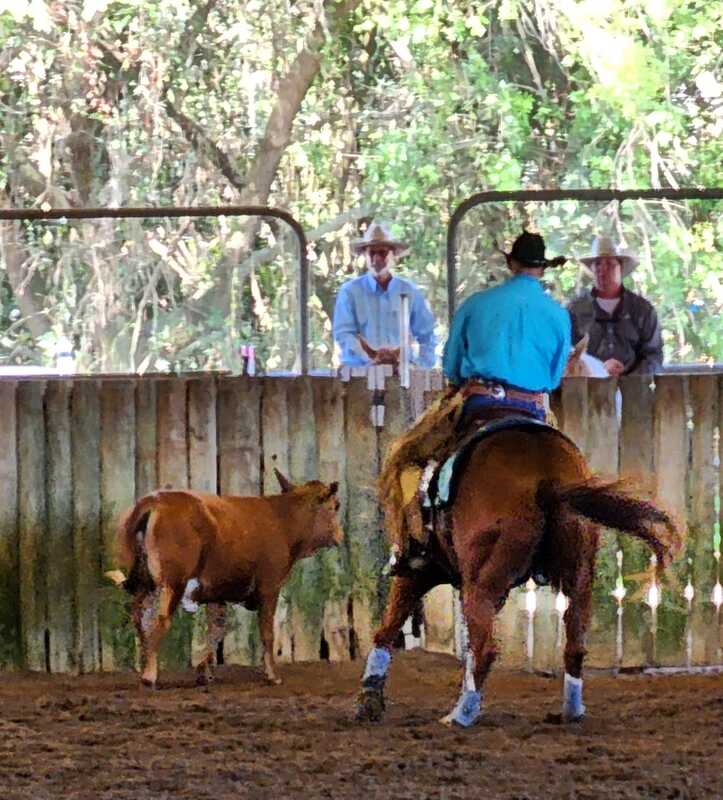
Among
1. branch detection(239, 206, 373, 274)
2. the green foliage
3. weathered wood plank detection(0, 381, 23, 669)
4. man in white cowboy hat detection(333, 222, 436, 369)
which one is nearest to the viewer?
weathered wood plank detection(0, 381, 23, 669)

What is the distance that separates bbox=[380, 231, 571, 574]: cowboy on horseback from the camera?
6.82 metres

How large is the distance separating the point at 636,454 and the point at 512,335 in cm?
187

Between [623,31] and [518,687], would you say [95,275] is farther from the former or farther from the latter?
[518,687]

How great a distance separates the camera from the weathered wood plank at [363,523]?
842 cm

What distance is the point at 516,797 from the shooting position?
540 centimetres

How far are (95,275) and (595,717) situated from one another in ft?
38.7

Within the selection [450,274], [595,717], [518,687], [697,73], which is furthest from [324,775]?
[697,73]

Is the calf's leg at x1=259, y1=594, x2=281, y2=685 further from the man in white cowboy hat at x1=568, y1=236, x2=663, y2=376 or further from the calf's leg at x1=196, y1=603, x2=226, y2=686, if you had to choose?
the man in white cowboy hat at x1=568, y1=236, x2=663, y2=376

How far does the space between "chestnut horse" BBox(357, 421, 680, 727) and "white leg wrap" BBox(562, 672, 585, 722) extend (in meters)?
0.01

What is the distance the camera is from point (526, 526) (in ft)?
21.3

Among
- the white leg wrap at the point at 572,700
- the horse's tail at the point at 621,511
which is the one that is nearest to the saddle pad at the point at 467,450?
the horse's tail at the point at 621,511

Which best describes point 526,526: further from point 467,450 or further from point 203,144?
point 203,144

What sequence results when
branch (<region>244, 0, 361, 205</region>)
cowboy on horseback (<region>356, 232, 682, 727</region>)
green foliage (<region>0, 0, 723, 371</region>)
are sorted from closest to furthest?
1. cowboy on horseback (<region>356, 232, 682, 727</region>)
2. green foliage (<region>0, 0, 723, 371</region>)
3. branch (<region>244, 0, 361, 205</region>)

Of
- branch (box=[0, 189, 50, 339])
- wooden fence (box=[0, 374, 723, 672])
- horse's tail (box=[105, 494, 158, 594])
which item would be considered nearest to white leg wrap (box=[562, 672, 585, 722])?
wooden fence (box=[0, 374, 723, 672])
